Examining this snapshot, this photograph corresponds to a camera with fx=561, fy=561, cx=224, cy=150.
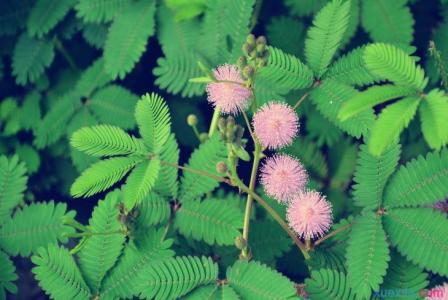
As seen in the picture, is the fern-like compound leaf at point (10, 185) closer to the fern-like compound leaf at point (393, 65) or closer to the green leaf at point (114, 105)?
the green leaf at point (114, 105)

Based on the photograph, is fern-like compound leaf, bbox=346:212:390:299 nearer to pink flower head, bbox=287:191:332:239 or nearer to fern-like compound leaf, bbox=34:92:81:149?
pink flower head, bbox=287:191:332:239

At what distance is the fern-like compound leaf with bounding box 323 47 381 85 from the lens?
1950mm

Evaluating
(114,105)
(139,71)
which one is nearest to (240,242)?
(114,105)

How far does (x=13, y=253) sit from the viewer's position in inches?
80.4

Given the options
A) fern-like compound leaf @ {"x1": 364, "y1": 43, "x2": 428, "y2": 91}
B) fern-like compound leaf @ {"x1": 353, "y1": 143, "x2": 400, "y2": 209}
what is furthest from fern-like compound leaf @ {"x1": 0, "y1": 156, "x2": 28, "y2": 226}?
fern-like compound leaf @ {"x1": 364, "y1": 43, "x2": 428, "y2": 91}

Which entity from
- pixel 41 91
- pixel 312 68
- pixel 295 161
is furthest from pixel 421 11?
pixel 41 91

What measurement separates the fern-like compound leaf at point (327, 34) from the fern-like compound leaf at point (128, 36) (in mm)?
782

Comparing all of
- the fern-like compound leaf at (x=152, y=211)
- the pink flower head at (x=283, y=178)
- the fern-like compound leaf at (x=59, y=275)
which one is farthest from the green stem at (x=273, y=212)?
the fern-like compound leaf at (x=59, y=275)

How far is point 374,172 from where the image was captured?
1.86m

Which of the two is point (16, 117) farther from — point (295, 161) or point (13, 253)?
point (295, 161)

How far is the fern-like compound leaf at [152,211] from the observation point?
1951 mm

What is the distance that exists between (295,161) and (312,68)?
422 mm

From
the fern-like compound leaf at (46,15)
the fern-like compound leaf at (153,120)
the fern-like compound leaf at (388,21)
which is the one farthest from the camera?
the fern-like compound leaf at (46,15)

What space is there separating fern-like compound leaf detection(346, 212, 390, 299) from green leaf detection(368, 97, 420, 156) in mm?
410
